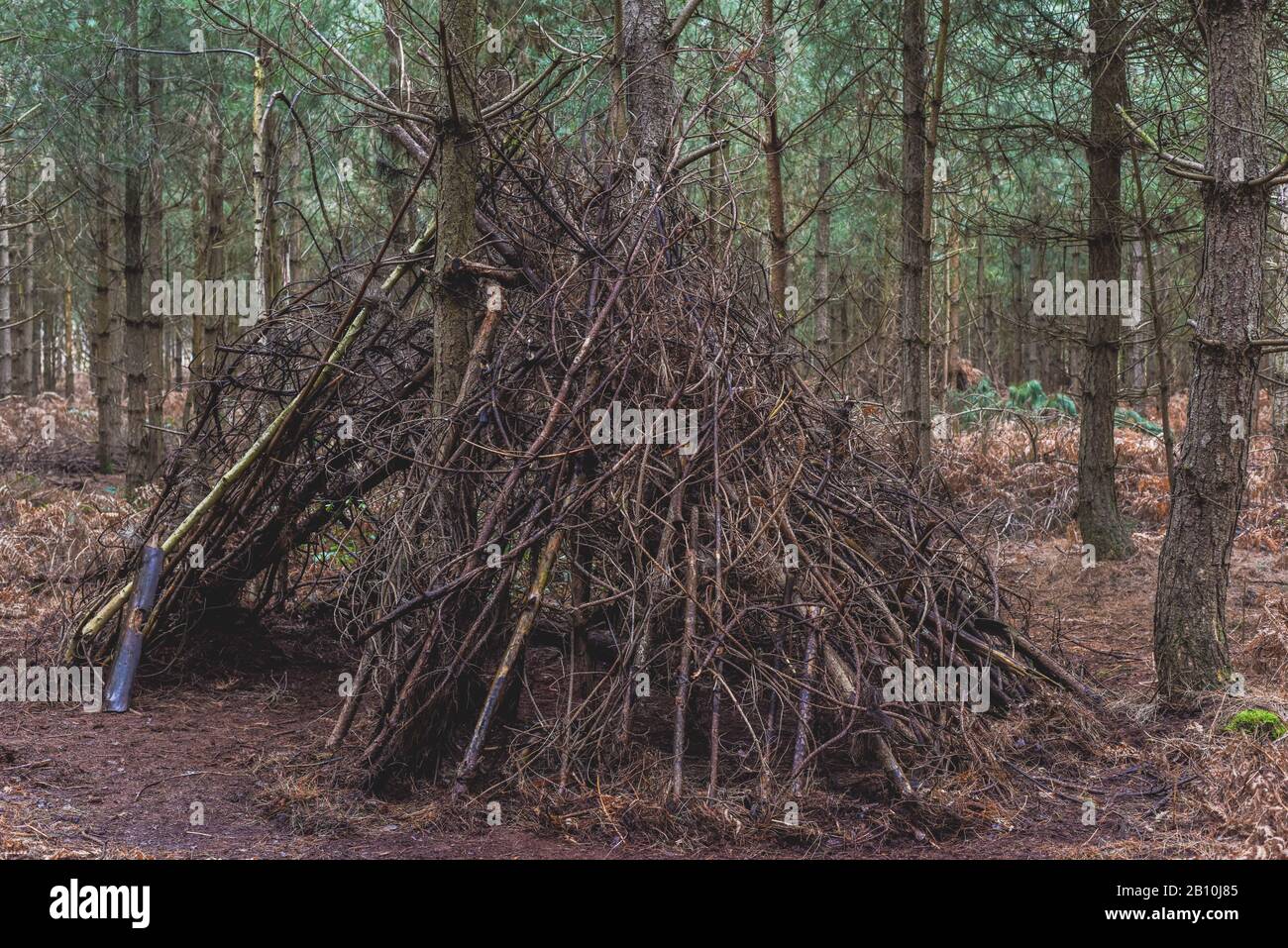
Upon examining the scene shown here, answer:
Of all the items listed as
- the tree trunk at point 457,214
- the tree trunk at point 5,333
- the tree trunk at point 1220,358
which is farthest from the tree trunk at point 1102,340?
the tree trunk at point 5,333

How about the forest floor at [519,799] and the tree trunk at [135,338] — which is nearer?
the forest floor at [519,799]

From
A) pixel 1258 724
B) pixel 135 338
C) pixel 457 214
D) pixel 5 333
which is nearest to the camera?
pixel 1258 724

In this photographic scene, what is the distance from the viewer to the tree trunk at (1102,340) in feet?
30.2

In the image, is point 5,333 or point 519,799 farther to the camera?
point 5,333

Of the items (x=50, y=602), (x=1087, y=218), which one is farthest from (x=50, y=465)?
(x=1087, y=218)

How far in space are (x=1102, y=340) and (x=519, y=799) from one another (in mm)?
7126

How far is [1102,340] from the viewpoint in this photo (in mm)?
9594

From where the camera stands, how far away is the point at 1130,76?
10.2 m

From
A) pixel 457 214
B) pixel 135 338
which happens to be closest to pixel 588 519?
pixel 457 214

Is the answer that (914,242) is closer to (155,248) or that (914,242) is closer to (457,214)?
(457,214)

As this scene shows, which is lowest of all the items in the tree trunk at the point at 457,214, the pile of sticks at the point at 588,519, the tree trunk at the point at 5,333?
the pile of sticks at the point at 588,519

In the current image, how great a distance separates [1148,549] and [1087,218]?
312 cm

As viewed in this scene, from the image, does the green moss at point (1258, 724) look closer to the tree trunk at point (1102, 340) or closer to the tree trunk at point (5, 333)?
the tree trunk at point (1102, 340)

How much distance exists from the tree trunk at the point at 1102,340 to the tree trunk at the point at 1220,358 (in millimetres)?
3326
